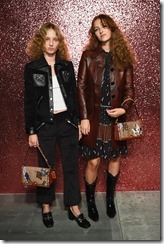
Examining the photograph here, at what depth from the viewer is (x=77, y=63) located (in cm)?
378

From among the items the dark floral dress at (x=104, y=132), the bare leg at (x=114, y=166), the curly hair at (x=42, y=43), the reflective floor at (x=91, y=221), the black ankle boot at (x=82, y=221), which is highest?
the curly hair at (x=42, y=43)

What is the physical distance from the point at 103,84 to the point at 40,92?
1.83ft

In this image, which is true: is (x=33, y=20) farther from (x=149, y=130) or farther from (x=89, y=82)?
(x=149, y=130)

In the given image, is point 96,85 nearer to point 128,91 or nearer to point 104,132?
point 128,91

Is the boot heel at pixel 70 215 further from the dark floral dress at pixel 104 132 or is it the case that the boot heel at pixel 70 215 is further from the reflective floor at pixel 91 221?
the dark floral dress at pixel 104 132

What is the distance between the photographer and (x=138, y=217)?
3.50 metres

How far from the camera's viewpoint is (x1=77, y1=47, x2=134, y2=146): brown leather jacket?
321 centimetres

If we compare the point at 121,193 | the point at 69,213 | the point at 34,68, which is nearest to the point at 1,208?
the point at 69,213

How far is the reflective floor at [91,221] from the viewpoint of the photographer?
3195mm

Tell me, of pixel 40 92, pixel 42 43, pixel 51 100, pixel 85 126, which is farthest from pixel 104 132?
pixel 42 43

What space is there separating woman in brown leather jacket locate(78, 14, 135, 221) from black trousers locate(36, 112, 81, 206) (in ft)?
0.46

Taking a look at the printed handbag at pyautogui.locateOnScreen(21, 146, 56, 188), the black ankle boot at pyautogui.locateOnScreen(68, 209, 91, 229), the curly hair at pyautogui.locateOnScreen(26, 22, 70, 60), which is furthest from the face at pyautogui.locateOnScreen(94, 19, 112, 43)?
the black ankle boot at pyautogui.locateOnScreen(68, 209, 91, 229)

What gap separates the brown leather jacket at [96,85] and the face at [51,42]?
29 centimetres

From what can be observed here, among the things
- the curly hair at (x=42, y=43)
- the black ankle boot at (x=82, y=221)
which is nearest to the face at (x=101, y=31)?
the curly hair at (x=42, y=43)
